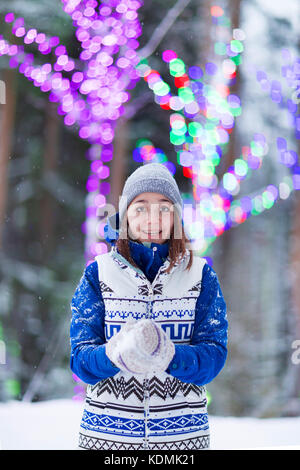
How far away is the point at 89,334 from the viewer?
114cm

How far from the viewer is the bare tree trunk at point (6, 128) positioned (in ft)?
14.4

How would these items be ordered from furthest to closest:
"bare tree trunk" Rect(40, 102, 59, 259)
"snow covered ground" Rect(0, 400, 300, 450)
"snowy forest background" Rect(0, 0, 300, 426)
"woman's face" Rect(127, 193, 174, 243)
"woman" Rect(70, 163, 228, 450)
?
"bare tree trunk" Rect(40, 102, 59, 259), "snowy forest background" Rect(0, 0, 300, 426), "snow covered ground" Rect(0, 400, 300, 450), "woman's face" Rect(127, 193, 174, 243), "woman" Rect(70, 163, 228, 450)

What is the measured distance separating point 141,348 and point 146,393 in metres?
0.22

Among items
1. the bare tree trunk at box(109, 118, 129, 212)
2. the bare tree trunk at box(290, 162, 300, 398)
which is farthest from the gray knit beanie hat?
the bare tree trunk at box(290, 162, 300, 398)

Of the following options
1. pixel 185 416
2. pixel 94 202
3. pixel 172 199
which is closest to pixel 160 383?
pixel 185 416

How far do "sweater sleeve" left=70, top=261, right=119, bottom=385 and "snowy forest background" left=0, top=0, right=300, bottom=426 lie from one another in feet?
Answer: 9.41

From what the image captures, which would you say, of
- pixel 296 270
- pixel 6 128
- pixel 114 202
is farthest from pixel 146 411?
pixel 6 128

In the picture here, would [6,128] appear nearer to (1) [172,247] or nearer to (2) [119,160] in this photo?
(2) [119,160]

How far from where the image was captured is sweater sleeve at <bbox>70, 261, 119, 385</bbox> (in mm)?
1061

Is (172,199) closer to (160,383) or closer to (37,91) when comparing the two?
(160,383)

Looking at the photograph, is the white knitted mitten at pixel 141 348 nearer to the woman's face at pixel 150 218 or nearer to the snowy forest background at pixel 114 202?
the woman's face at pixel 150 218

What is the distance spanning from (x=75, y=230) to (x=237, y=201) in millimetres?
1809

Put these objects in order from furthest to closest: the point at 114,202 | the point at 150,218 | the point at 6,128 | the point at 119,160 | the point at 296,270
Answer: the point at 6,128 < the point at 296,270 < the point at 119,160 < the point at 114,202 < the point at 150,218

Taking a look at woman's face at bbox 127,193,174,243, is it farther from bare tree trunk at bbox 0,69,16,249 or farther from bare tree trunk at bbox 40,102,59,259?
bare tree trunk at bbox 40,102,59,259
